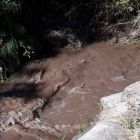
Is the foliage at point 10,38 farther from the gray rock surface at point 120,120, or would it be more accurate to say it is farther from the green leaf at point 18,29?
the gray rock surface at point 120,120

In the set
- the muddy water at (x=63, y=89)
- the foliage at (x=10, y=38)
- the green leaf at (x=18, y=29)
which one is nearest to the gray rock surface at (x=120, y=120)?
the muddy water at (x=63, y=89)

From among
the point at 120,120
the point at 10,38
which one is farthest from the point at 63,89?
the point at 120,120

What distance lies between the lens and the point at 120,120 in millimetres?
→ 3225

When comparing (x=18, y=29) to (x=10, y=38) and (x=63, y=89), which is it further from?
(x=63, y=89)

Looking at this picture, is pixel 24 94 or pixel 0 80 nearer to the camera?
pixel 24 94

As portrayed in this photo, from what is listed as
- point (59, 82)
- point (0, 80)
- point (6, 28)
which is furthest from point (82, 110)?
point (6, 28)

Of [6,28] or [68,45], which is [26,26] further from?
[68,45]

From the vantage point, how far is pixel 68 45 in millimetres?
Result: 6680

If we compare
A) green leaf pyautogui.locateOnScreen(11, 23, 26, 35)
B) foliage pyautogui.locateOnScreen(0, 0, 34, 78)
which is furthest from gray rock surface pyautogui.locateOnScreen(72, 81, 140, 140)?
green leaf pyautogui.locateOnScreen(11, 23, 26, 35)

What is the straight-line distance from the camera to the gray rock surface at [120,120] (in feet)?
9.45

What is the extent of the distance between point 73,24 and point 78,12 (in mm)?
404

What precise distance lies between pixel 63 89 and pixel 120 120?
7.44ft

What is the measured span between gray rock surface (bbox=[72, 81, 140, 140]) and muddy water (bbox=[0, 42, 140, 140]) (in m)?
0.59

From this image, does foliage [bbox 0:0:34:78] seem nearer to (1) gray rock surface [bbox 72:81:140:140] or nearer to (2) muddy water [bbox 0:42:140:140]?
(2) muddy water [bbox 0:42:140:140]
